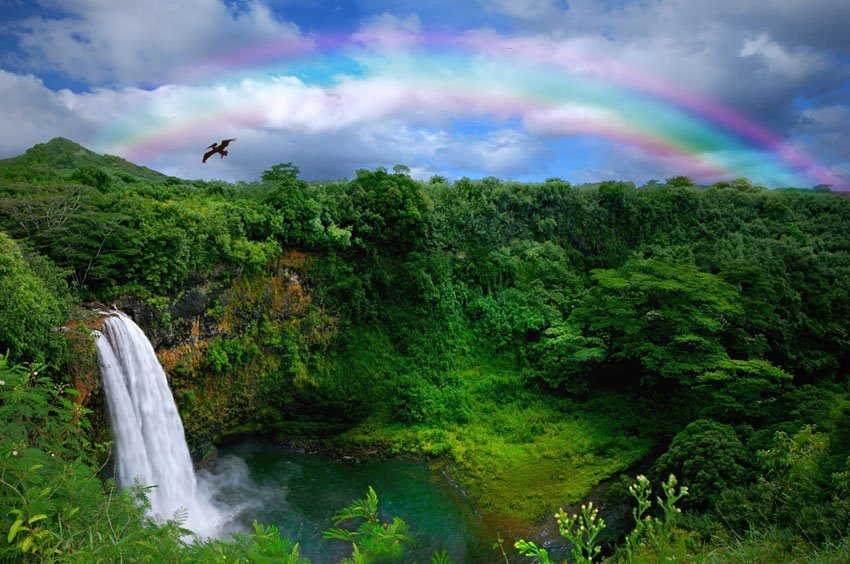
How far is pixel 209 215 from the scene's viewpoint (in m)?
12.8

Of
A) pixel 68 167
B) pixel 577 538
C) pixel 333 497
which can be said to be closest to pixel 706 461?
pixel 333 497

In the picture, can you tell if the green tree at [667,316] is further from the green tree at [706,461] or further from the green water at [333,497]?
the green water at [333,497]

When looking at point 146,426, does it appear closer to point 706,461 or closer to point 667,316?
point 706,461

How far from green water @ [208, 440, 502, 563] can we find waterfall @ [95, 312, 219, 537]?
980 mm

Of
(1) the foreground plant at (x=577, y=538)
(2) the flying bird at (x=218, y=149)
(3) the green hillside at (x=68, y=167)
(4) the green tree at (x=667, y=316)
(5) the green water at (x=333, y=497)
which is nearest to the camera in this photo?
(1) the foreground plant at (x=577, y=538)

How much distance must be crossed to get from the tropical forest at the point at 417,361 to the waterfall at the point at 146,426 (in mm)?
65

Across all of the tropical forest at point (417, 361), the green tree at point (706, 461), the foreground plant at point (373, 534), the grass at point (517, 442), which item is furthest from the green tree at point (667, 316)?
the foreground plant at point (373, 534)

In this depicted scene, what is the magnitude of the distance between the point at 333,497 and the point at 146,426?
451cm

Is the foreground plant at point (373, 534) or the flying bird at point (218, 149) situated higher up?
the flying bird at point (218, 149)

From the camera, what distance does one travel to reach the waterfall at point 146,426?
9.72 m

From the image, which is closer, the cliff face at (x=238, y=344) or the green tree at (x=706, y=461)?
the green tree at (x=706, y=461)

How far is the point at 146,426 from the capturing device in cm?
1049

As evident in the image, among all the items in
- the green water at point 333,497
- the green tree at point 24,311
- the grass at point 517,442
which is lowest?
the green water at point 333,497

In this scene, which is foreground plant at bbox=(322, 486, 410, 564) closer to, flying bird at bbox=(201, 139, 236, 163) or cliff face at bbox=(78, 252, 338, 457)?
flying bird at bbox=(201, 139, 236, 163)
